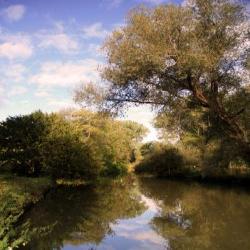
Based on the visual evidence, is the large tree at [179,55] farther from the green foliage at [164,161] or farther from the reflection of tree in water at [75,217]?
the green foliage at [164,161]

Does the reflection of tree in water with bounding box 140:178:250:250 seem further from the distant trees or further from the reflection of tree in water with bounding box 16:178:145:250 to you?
the distant trees

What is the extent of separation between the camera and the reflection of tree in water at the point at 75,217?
48.7 feet

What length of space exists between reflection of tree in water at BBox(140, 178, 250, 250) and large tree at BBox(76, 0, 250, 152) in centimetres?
380

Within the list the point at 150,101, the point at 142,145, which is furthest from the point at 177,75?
the point at 142,145

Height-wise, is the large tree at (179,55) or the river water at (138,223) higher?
the large tree at (179,55)

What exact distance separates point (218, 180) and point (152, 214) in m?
25.7

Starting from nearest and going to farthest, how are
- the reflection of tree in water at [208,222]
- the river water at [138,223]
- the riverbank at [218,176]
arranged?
the river water at [138,223], the reflection of tree in water at [208,222], the riverbank at [218,176]

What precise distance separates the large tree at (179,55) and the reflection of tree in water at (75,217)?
18.4 feet

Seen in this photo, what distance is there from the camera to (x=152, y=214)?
23.1 m

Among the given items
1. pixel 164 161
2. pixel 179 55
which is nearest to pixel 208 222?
pixel 179 55

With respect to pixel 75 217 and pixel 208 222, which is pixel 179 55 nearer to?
pixel 208 222

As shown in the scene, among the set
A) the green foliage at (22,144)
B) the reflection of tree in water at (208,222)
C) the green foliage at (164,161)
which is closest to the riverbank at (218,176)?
the green foliage at (164,161)

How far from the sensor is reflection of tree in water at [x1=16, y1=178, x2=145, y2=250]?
1485cm

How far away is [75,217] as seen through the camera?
67.9 ft
